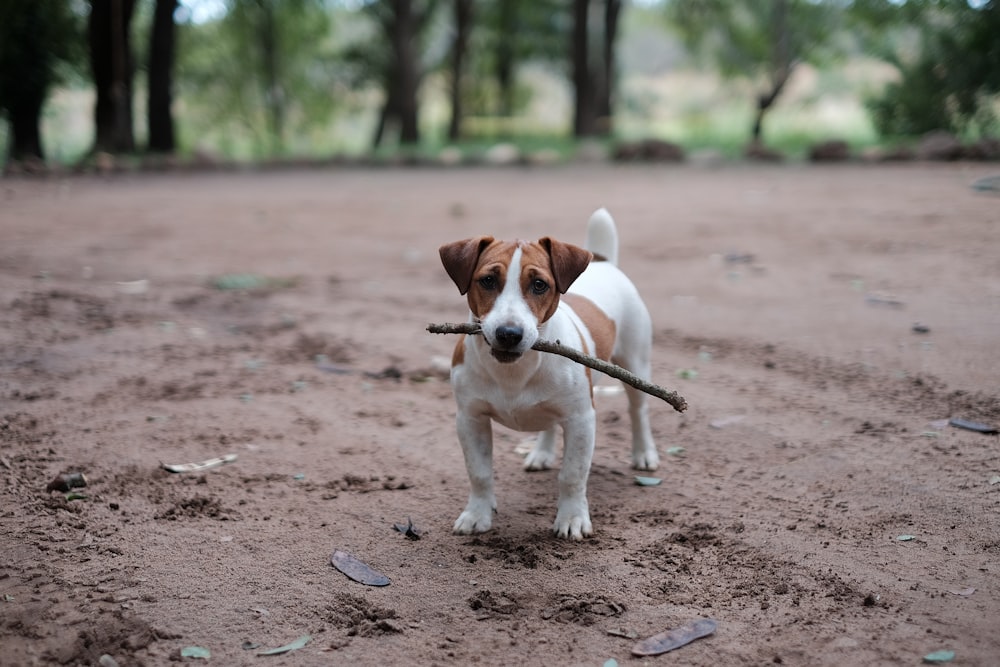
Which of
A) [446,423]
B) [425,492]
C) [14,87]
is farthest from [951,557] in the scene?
[14,87]

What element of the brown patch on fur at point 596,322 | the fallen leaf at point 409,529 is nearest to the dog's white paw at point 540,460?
the brown patch on fur at point 596,322

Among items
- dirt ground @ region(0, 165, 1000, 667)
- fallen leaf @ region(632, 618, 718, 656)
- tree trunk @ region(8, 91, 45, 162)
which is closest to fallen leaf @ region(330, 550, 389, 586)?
dirt ground @ region(0, 165, 1000, 667)

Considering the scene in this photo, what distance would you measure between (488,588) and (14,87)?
70.2 ft

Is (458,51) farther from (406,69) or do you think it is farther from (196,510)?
(196,510)

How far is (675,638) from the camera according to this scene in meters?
3.34

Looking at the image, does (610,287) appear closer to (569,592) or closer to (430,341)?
(569,592)

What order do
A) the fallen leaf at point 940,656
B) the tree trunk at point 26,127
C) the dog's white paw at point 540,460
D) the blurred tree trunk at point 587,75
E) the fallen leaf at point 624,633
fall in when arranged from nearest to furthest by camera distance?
the fallen leaf at point 940,656
the fallen leaf at point 624,633
the dog's white paw at point 540,460
the tree trunk at point 26,127
the blurred tree trunk at point 587,75

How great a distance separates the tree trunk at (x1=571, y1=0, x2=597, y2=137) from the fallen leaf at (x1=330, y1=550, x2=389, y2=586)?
23.8 m

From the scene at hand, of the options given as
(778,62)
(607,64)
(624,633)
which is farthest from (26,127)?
(624,633)

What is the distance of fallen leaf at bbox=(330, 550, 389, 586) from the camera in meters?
3.78

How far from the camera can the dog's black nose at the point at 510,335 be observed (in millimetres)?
3633

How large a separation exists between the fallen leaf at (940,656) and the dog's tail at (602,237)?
2586mm

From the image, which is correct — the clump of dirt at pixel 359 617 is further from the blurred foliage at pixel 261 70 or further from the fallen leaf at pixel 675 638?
the blurred foliage at pixel 261 70

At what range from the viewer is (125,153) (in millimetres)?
21578
